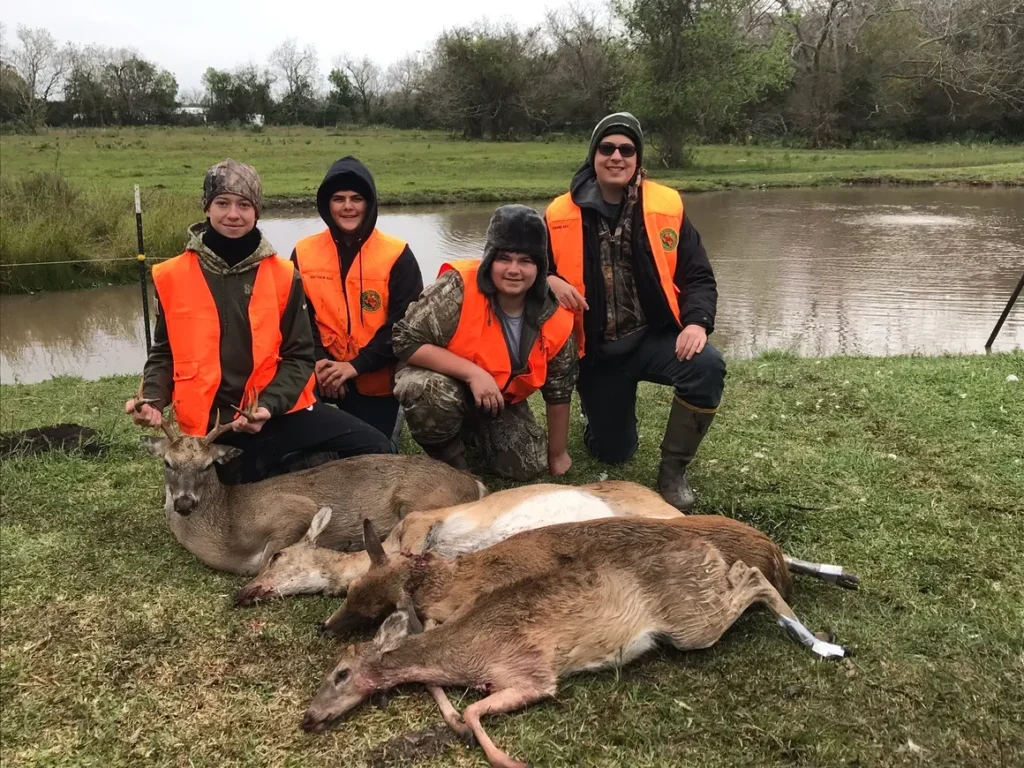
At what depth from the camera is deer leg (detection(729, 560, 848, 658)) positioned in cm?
327

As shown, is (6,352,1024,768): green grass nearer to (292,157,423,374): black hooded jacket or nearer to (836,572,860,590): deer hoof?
(836,572,860,590): deer hoof

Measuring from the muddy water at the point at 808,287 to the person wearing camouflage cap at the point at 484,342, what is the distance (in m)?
5.05

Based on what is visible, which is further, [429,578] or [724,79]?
[724,79]

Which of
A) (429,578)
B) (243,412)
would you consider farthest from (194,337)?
(429,578)

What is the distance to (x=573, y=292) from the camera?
507 cm

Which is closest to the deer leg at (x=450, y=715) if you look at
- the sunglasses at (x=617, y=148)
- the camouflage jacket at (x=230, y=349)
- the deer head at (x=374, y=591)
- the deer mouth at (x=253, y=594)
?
the deer head at (x=374, y=591)

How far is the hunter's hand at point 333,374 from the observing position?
5312mm

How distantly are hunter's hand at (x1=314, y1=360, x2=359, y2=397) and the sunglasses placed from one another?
2.05 meters

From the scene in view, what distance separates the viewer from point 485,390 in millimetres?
4926

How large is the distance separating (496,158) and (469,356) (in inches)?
1313

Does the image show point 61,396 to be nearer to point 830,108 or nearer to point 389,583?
point 389,583

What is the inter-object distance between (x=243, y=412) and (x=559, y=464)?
2.02 meters

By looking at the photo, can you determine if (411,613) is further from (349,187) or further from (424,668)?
(349,187)

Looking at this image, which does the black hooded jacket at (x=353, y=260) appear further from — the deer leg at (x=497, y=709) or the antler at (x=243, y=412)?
A: the deer leg at (x=497, y=709)
